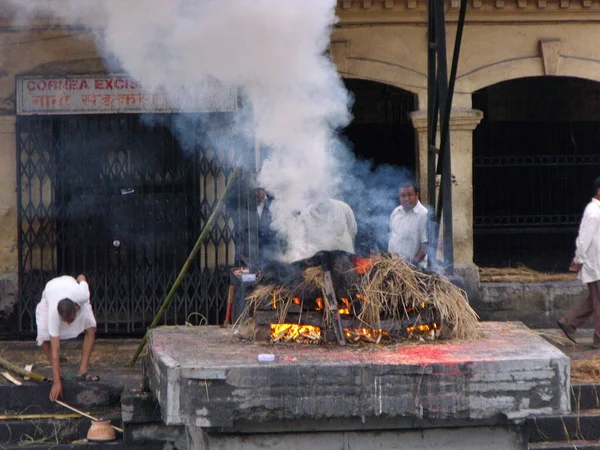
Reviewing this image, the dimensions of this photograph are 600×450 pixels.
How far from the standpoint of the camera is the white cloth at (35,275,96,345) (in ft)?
28.1

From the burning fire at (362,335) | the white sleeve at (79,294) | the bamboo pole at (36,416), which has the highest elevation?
the white sleeve at (79,294)

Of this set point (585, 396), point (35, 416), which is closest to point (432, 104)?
point (585, 396)

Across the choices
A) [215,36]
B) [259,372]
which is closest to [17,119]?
[215,36]

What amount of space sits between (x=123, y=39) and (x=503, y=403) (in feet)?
15.9

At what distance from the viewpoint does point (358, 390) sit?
20.8 feet

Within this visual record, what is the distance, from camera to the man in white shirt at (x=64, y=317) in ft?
27.5

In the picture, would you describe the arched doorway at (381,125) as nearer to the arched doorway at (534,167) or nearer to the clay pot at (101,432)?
the arched doorway at (534,167)

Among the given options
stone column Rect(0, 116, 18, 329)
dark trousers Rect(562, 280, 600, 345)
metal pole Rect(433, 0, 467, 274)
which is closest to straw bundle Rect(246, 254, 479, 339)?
metal pole Rect(433, 0, 467, 274)

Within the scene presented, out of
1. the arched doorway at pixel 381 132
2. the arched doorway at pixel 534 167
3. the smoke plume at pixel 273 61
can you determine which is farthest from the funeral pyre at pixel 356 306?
the arched doorway at pixel 534 167

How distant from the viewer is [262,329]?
7.27 m

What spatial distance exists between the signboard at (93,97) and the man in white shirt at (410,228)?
2.54 metres

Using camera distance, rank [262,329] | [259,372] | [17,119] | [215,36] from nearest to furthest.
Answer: [259,372] → [262,329] → [215,36] → [17,119]

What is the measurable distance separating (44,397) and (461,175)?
555 centimetres

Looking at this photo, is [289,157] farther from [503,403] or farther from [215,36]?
[503,403]
